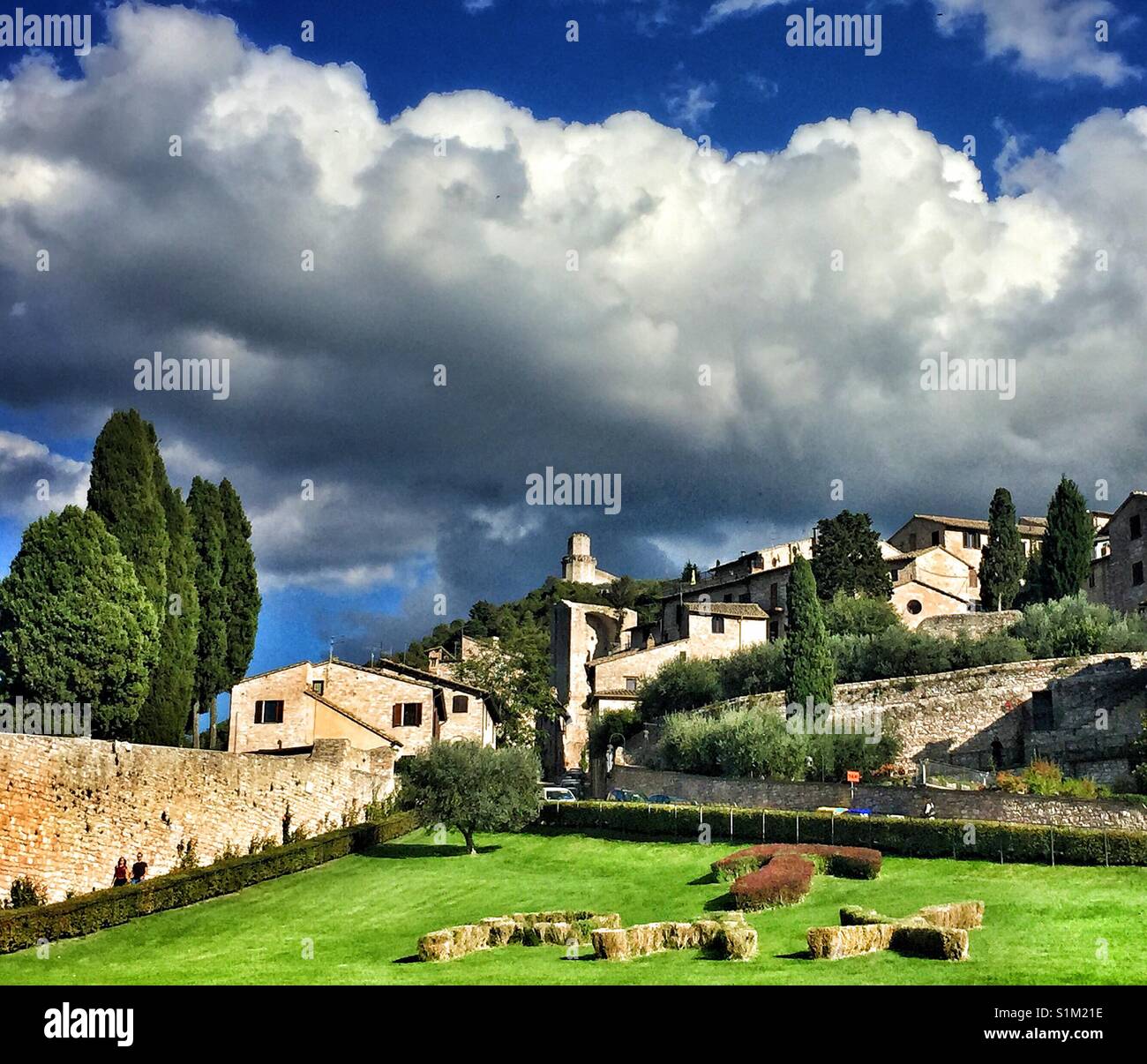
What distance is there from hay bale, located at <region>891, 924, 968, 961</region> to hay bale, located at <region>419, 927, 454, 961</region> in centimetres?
952

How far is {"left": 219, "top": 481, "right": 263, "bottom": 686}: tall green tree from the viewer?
192 feet

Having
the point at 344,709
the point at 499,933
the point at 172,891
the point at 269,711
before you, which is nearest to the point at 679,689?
the point at 344,709

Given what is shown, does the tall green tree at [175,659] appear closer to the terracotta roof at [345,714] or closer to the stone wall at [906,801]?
the terracotta roof at [345,714]

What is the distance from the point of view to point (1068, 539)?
77750 mm

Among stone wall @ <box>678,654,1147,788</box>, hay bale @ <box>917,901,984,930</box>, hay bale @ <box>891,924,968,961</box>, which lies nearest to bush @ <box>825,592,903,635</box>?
stone wall @ <box>678,654,1147,788</box>

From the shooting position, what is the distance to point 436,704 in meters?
67.9

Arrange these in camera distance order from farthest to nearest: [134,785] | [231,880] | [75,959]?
[231,880] < [134,785] < [75,959]

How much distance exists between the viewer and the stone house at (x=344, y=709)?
62625 mm

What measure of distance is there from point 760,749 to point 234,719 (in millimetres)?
27584

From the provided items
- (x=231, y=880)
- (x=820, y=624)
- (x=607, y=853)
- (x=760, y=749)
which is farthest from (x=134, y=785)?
(x=820, y=624)

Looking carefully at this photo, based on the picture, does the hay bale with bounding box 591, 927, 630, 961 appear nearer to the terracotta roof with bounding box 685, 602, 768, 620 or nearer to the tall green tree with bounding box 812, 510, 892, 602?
the tall green tree with bounding box 812, 510, 892, 602

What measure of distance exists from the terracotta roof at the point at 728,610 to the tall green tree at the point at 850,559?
6.67 m

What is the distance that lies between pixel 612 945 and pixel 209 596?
35918 millimetres
